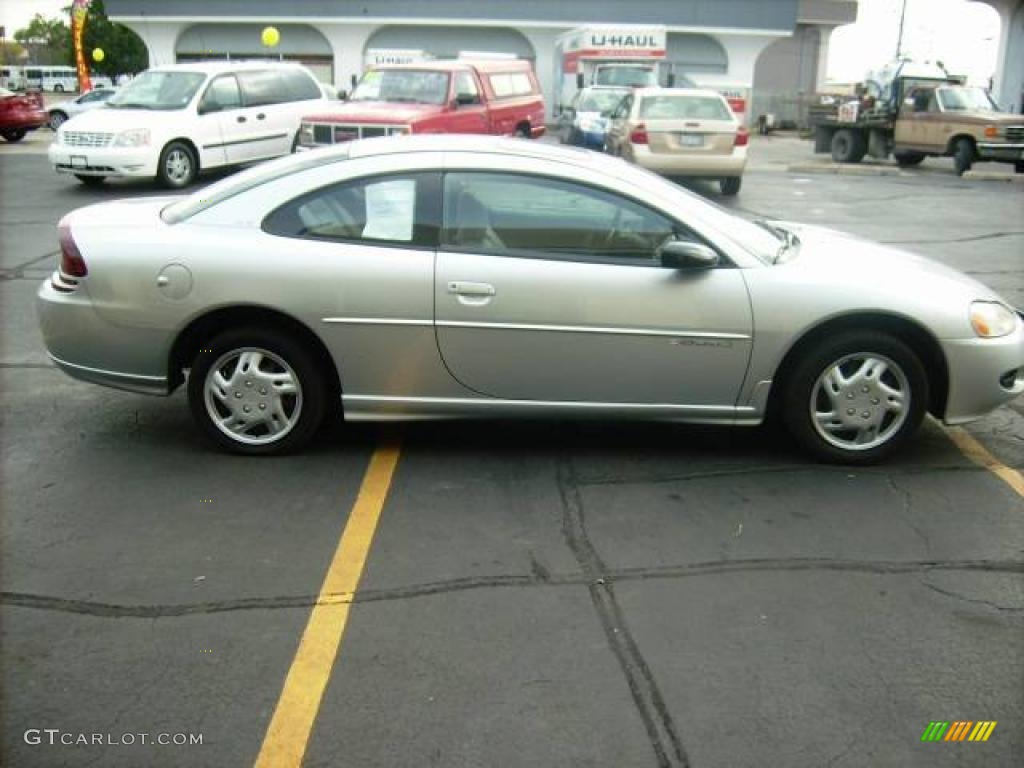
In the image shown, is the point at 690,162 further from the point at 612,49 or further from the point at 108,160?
the point at 612,49

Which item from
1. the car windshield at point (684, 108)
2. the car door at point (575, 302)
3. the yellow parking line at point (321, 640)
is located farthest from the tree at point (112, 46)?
the yellow parking line at point (321, 640)

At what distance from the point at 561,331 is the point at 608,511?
34.2 inches

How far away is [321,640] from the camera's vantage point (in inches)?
132

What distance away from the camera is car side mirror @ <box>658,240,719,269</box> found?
461cm

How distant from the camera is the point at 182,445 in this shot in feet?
16.7

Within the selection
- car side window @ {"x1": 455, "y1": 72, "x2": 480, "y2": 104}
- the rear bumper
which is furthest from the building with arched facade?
the rear bumper

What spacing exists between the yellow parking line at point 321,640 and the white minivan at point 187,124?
38.9ft

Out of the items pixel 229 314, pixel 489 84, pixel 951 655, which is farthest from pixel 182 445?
pixel 489 84

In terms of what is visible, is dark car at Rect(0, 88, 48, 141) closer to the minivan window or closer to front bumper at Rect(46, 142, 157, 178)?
the minivan window

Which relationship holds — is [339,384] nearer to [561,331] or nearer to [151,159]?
[561,331]

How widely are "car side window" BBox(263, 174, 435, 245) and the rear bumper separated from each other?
37.6 feet

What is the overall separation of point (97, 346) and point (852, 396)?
3640mm

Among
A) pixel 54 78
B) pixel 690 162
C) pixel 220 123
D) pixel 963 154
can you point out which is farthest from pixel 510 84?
pixel 54 78

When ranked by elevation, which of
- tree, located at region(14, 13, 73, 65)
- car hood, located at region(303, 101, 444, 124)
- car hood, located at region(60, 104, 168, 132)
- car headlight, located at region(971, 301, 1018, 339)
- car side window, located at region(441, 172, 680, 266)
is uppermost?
tree, located at region(14, 13, 73, 65)
